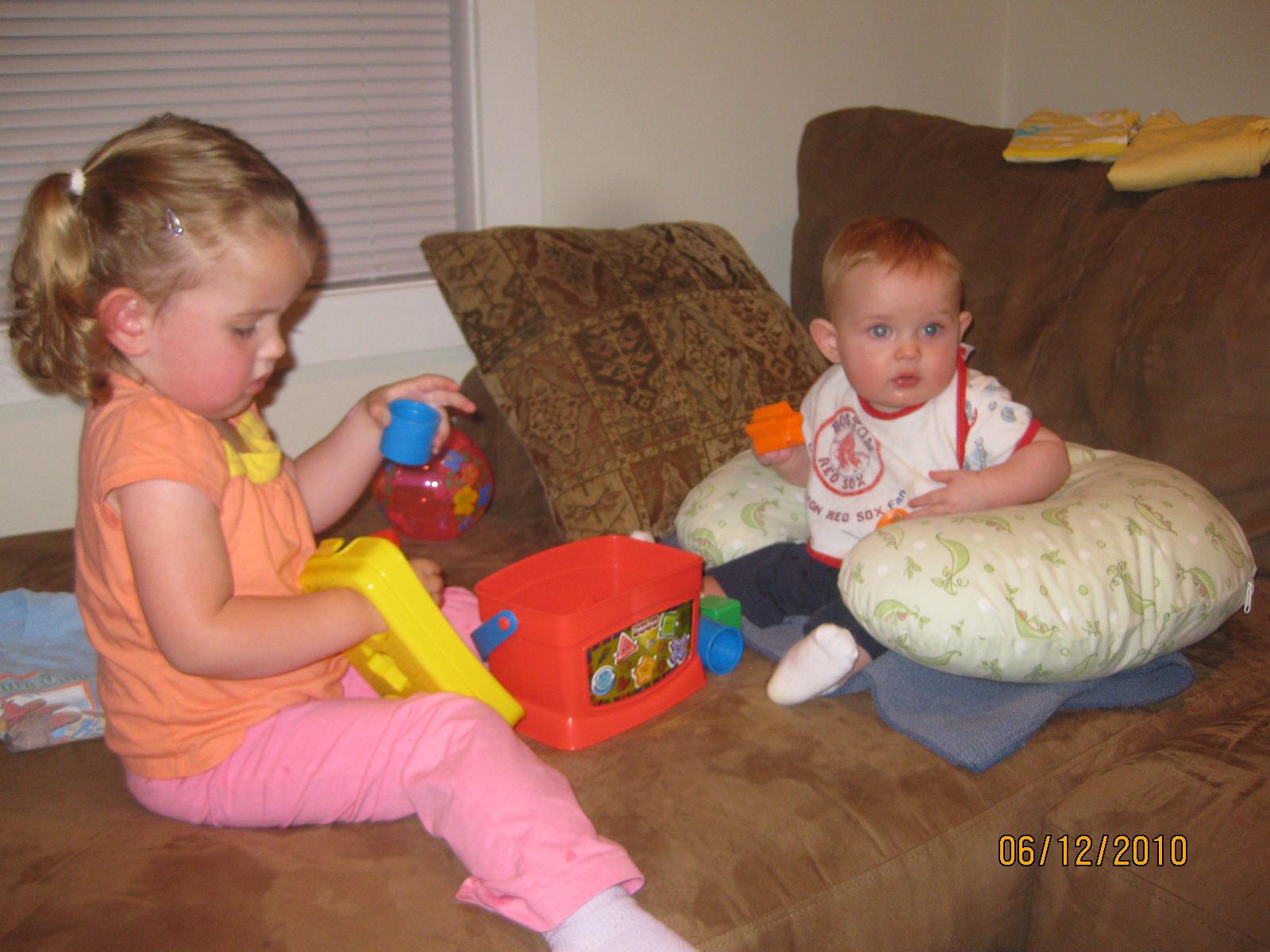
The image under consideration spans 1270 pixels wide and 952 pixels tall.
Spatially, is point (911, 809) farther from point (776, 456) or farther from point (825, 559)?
point (776, 456)

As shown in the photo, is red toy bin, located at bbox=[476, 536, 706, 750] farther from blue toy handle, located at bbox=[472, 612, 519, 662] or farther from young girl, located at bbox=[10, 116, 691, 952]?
young girl, located at bbox=[10, 116, 691, 952]

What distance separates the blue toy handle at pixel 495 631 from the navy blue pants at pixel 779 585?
0.44 metres

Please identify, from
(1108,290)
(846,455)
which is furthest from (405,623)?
(1108,290)

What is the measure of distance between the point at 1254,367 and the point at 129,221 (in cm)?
142

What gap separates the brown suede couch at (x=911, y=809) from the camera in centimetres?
105

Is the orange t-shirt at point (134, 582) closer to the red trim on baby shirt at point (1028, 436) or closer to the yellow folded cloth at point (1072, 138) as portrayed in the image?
the red trim on baby shirt at point (1028, 436)

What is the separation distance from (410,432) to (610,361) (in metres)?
0.59

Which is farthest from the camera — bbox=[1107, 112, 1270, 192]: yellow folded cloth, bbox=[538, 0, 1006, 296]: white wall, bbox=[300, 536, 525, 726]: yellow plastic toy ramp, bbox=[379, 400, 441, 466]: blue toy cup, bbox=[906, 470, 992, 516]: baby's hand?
bbox=[538, 0, 1006, 296]: white wall

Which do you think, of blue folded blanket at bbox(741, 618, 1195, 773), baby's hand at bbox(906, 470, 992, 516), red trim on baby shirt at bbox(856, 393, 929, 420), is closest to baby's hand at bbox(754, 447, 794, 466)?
red trim on baby shirt at bbox(856, 393, 929, 420)

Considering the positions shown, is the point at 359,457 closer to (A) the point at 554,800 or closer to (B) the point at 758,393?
(A) the point at 554,800

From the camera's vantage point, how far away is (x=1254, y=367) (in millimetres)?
1517

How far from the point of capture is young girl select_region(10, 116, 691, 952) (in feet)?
3.59

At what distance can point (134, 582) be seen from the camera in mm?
1145
